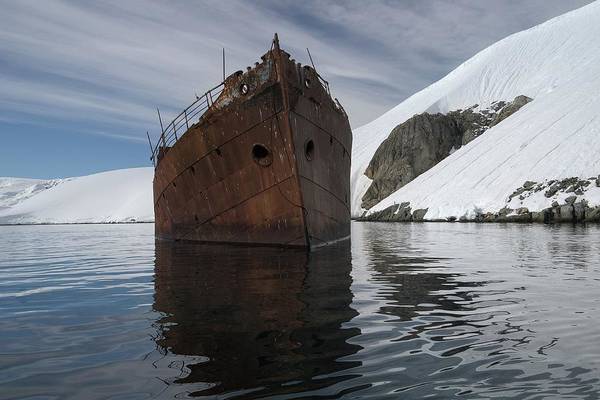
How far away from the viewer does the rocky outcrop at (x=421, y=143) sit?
269 ft

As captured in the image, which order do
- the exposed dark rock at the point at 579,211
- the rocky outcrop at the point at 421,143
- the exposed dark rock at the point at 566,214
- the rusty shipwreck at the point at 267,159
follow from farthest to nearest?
the rocky outcrop at the point at 421,143, the exposed dark rock at the point at 566,214, the exposed dark rock at the point at 579,211, the rusty shipwreck at the point at 267,159

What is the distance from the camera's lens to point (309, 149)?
15.1 m

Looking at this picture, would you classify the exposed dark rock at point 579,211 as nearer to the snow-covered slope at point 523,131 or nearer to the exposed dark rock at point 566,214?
the exposed dark rock at point 566,214

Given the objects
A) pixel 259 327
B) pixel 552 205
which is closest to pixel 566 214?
pixel 552 205

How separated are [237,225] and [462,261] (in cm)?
769

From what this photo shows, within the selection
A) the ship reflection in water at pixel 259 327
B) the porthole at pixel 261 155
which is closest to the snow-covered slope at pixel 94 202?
the porthole at pixel 261 155

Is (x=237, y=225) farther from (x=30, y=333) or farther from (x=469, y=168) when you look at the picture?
(x=469, y=168)

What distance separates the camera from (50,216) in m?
122

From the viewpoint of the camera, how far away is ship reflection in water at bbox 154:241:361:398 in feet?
11.2

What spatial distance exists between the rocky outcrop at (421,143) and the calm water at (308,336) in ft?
244

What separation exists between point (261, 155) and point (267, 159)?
41 cm

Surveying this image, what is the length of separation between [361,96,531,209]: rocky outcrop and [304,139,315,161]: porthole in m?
67.1

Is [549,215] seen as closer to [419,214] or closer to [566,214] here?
[566,214]

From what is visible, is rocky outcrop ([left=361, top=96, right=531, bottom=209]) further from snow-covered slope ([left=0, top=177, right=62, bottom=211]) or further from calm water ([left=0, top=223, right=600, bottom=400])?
snow-covered slope ([left=0, top=177, right=62, bottom=211])
